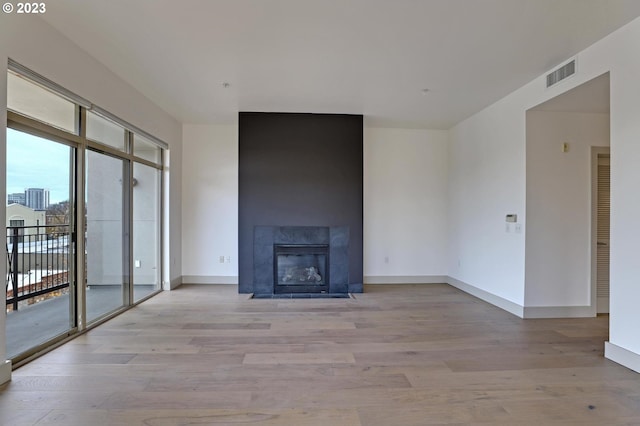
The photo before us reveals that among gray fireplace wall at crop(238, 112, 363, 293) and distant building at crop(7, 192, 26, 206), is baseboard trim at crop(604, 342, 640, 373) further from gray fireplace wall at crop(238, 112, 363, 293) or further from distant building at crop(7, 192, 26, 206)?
distant building at crop(7, 192, 26, 206)

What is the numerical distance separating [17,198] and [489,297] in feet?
18.5

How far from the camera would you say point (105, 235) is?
3.85m

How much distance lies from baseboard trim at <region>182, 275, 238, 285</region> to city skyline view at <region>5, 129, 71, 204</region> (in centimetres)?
292

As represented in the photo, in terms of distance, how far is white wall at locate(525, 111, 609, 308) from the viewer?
3.97 m

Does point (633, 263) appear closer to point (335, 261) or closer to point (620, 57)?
point (620, 57)

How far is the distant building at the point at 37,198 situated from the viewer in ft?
9.24

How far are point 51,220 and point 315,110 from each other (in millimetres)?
3612

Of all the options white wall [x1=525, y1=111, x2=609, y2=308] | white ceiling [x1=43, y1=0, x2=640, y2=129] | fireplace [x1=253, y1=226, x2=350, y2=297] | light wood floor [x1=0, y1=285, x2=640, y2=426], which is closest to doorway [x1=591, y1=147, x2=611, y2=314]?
white wall [x1=525, y1=111, x2=609, y2=308]

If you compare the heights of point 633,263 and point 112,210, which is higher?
point 112,210

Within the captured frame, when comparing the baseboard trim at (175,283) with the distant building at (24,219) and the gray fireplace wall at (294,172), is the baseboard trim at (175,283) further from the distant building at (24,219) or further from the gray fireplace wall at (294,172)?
the distant building at (24,219)

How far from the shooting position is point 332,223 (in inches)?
206

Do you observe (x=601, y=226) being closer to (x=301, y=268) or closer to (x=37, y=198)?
(x=301, y=268)

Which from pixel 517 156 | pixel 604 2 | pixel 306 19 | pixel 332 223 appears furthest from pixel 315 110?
pixel 604 2

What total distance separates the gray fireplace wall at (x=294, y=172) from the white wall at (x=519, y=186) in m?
1.88
